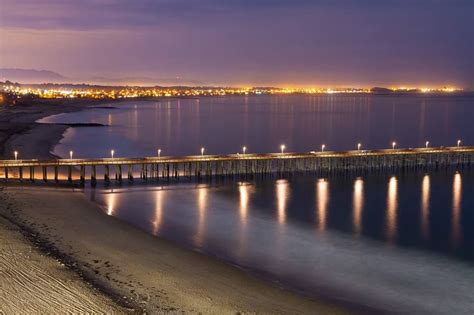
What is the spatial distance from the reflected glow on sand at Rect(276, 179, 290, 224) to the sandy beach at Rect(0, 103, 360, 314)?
915cm

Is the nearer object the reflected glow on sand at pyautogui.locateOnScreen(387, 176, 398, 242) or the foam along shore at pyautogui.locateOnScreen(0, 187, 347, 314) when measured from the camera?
the foam along shore at pyautogui.locateOnScreen(0, 187, 347, 314)

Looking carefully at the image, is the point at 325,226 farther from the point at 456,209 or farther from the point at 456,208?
the point at 456,208

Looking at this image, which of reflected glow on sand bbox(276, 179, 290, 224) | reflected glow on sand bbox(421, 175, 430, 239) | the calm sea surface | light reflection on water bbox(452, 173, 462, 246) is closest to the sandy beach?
the calm sea surface

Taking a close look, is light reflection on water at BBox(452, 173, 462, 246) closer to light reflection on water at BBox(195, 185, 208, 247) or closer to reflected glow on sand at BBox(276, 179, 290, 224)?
reflected glow on sand at BBox(276, 179, 290, 224)

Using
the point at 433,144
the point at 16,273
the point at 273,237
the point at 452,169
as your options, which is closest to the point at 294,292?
the point at 273,237

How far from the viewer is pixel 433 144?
7388cm

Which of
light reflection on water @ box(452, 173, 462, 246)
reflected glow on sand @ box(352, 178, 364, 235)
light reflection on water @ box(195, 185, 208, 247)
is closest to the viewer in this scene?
light reflection on water @ box(195, 185, 208, 247)

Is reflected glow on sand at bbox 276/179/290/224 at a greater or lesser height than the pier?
lesser

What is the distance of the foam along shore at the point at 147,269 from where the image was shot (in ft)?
57.3

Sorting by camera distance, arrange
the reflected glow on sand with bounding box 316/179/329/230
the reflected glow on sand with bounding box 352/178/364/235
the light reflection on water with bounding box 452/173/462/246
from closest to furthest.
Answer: the light reflection on water with bounding box 452/173/462/246 < the reflected glow on sand with bounding box 352/178/364/235 < the reflected glow on sand with bounding box 316/179/329/230

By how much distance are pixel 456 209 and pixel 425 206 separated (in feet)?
6.57

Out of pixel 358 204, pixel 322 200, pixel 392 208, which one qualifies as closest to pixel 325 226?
pixel 322 200

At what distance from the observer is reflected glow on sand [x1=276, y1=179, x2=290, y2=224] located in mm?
32406

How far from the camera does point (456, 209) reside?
36.3 metres
